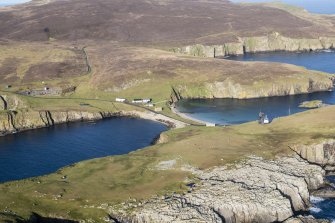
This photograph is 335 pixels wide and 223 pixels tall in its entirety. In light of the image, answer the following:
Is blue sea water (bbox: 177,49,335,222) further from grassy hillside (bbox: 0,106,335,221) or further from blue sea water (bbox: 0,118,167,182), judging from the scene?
grassy hillside (bbox: 0,106,335,221)

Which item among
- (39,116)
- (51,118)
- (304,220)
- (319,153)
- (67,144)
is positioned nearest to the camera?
(304,220)

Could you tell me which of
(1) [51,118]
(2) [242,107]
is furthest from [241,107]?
(1) [51,118]

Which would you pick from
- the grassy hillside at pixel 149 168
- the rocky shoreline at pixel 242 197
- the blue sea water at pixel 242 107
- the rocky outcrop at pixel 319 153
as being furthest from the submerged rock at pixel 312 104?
the rocky shoreline at pixel 242 197

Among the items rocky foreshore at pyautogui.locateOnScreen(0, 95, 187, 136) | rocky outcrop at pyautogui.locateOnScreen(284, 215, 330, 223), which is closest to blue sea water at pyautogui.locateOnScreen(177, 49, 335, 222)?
rocky foreshore at pyautogui.locateOnScreen(0, 95, 187, 136)

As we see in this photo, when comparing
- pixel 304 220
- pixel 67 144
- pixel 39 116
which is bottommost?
pixel 67 144

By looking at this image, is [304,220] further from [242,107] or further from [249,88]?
[249,88]

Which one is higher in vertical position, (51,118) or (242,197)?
(242,197)

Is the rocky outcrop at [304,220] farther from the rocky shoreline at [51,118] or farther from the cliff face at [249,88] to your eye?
the cliff face at [249,88]

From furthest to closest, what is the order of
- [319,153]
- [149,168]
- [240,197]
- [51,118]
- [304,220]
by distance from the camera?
[51,118] → [319,153] → [149,168] → [240,197] → [304,220]
